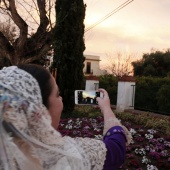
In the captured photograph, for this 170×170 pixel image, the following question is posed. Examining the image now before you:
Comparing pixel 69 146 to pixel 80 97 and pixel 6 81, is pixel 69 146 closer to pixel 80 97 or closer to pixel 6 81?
pixel 6 81

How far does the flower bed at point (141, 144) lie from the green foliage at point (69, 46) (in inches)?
91.4

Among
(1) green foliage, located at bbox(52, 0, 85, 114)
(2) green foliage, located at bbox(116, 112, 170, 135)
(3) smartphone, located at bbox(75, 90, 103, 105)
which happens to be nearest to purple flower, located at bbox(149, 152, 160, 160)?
(2) green foliage, located at bbox(116, 112, 170, 135)

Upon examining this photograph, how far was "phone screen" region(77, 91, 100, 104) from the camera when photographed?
2559 mm

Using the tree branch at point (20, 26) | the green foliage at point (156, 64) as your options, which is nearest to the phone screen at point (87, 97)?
the tree branch at point (20, 26)

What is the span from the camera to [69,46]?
469 inches

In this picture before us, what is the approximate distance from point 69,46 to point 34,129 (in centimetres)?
1053

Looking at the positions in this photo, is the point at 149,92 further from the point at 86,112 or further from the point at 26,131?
the point at 26,131

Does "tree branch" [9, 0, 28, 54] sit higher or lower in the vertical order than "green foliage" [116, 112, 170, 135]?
higher

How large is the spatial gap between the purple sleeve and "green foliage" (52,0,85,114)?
9794 mm

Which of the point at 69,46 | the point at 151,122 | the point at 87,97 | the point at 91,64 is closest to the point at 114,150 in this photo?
the point at 87,97

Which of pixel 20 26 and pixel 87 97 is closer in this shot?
pixel 87 97

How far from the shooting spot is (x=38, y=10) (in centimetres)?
1552

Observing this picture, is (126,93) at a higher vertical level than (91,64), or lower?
higher

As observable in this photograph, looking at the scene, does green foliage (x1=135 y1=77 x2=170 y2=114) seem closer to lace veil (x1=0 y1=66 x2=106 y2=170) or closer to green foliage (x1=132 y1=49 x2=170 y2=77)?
green foliage (x1=132 y1=49 x2=170 y2=77)
